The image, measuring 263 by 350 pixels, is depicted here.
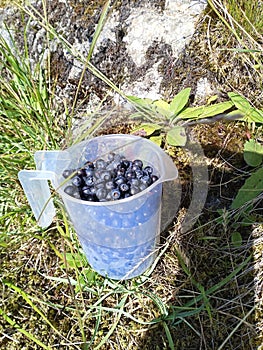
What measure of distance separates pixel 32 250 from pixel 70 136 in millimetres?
406

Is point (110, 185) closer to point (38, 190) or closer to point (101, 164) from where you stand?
point (101, 164)

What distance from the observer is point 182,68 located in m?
1.67

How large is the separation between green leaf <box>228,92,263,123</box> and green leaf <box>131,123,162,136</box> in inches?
11.0

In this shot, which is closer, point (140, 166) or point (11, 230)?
point (140, 166)

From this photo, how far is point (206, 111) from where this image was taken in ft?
5.16

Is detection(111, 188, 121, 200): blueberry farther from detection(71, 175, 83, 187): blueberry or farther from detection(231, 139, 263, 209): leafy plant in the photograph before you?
detection(231, 139, 263, 209): leafy plant

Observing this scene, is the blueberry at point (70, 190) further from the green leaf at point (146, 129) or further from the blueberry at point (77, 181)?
the green leaf at point (146, 129)

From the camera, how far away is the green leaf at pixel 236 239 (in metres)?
1.35

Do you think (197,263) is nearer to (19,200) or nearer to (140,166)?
(140,166)

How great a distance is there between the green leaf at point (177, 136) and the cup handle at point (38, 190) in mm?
456

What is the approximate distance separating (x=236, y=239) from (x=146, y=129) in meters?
0.48

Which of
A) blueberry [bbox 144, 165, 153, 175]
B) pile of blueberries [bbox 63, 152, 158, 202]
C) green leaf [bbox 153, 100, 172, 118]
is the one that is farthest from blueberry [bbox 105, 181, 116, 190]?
green leaf [bbox 153, 100, 172, 118]

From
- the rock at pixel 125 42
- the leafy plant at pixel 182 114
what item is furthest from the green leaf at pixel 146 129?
the rock at pixel 125 42

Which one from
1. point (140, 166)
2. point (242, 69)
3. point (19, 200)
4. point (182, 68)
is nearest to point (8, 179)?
point (19, 200)
